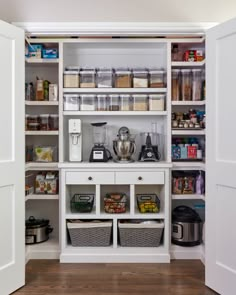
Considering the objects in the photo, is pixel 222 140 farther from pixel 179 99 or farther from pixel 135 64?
pixel 135 64

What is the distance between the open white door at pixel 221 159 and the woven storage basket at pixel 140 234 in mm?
644

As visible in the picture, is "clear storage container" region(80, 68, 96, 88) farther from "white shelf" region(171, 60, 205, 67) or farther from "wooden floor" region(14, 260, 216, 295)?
"wooden floor" region(14, 260, 216, 295)

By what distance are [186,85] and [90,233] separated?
172 cm

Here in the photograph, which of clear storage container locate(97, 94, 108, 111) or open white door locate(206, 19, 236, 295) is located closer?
open white door locate(206, 19, 236, 295)

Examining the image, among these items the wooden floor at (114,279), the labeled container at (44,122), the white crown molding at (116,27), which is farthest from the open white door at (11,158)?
the labeled container at (44,122)

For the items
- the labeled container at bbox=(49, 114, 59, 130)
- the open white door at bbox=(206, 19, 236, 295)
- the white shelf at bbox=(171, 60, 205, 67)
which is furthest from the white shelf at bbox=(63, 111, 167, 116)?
the open white door at bbox=(206, 19, 236, 295)

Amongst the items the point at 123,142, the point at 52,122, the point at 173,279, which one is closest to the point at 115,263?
the point at 173,279

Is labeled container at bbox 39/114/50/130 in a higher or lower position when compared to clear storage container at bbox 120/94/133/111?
lower

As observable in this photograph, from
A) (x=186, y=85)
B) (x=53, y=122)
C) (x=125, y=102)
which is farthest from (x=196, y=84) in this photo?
(x=53, y=122)

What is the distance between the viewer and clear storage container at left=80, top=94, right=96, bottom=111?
10.9ft

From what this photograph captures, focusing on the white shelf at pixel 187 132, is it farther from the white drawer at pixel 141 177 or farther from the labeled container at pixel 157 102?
the white drawer at pixel 141 177

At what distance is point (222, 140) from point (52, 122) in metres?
1.72

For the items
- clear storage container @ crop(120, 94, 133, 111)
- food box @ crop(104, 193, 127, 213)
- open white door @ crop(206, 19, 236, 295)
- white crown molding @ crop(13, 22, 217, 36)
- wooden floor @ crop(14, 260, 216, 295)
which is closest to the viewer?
open white door @ crop(206, 19, 236, 295)

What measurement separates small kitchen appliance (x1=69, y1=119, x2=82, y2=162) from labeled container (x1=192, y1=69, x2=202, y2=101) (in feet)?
3.85
